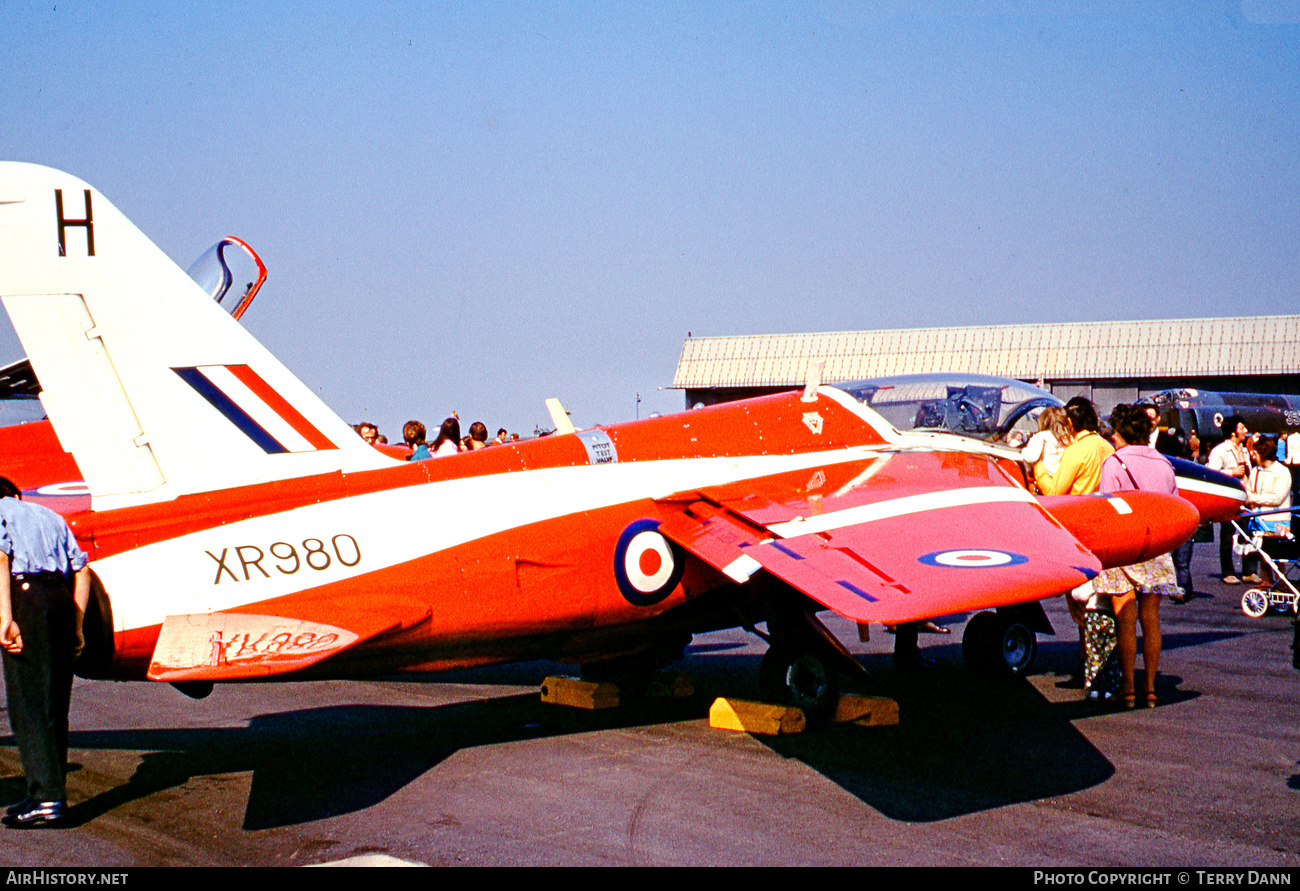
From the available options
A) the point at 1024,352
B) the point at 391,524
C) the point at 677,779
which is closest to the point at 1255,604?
the point at 677,779

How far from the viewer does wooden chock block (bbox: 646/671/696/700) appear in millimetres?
8438

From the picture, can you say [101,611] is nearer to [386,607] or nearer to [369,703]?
[386,607]

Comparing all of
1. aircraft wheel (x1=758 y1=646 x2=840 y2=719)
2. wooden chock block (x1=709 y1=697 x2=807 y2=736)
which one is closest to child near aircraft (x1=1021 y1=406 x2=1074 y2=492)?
aircraft wheel (x1=758 y1=646 x2=840 y2=719)

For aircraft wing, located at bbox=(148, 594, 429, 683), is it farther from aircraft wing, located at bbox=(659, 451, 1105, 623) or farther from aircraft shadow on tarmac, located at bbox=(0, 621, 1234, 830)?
aircraft wing, located at bbox=(659, 451, 1105, 623)

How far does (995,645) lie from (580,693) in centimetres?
343

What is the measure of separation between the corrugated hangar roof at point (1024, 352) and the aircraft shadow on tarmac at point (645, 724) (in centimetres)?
3181

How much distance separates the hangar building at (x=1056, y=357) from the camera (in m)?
36.6

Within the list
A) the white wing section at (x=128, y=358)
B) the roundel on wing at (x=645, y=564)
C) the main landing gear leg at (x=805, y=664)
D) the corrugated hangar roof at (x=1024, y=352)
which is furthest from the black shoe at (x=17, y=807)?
the corrugated hangar roof at (x=1024, y=352)

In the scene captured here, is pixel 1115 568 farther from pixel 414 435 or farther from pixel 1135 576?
pixel 414 435

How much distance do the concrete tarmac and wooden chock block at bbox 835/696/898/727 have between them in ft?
0.36

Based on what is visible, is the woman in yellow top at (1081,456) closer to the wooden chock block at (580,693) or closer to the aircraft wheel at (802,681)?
the aircraft wheel at (802,681)

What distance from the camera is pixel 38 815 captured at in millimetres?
5285

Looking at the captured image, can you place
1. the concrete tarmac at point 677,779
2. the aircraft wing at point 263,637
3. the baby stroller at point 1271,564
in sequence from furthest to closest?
the baby stroller at point 1271,564, the aircraft wing at point 263,637, the concrete tarmac at point 677,779

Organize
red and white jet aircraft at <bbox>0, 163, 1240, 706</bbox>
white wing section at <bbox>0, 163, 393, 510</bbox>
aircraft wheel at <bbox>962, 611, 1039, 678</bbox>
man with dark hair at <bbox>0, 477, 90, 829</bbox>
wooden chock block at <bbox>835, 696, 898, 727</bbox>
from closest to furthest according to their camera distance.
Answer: man with dark hair at <bbox>0, 477, 90, 829</bbox>, red and white jet aircraft at <bbox>0, 163, 1240, 706</bbox>, white wing section at <bbox>0, 163, 393, 510</bbox>, wooden chock block at <bbox>835, 696, 898, 727</bbox>, aircraft wheel at <bbox>962, 611, 1039, 678</bbox>
